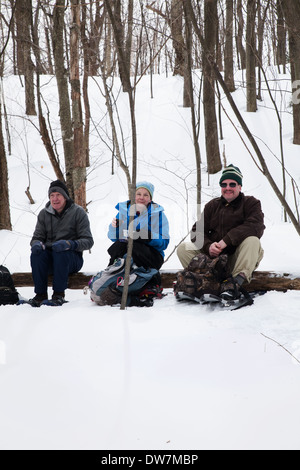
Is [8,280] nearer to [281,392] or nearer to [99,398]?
[99,398]

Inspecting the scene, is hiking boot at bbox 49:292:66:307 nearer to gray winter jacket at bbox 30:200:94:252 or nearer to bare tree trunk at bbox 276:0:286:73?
gray winter jacket at bbox 30:200:94:252

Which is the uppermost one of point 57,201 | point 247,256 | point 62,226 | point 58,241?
point 57,201

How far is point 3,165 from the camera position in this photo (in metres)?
7.08

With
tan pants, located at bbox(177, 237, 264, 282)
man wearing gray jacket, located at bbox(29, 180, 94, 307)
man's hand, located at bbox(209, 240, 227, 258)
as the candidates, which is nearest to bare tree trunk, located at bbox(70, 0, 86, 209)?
man wearing gray jacket, located at bbox(29, 180, 94, 307)

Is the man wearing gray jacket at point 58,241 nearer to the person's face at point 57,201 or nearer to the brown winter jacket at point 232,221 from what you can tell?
the person's face at point 57,201

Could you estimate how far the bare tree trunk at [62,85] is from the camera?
6.04 m

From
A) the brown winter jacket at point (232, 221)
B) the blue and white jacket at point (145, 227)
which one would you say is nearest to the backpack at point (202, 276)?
the brown winter jacket at point (232, 221)

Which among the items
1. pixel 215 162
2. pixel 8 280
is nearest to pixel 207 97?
pixel 215 162

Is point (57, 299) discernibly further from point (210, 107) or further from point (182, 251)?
point (210, 107)

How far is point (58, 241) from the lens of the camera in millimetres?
3951

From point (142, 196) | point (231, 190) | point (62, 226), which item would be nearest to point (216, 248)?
point (231, 190)

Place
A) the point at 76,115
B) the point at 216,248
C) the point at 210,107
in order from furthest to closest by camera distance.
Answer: the point at 210,107 < the point at 76,115 < the point at 216,248

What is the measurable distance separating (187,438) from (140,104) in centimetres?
1424

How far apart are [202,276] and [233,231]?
1.65 ft
